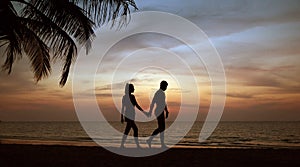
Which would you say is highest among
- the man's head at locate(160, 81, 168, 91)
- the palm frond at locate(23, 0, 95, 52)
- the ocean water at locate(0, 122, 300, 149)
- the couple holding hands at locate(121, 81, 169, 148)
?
the palm frond at locate(23, 0, 95, 52)

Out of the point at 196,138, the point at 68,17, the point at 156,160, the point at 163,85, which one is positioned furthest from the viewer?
the point at 196,138

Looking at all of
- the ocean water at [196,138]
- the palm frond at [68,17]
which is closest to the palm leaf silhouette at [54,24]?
the palm frond at [68,17]

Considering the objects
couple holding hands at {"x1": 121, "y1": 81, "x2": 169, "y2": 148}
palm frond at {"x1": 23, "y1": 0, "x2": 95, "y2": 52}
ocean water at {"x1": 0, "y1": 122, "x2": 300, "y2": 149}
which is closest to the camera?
A: palm frond at {"x1": 23, "y1": 0, "x2": 95, "y2": 52}

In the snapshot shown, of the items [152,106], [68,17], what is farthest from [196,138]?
[68,17]

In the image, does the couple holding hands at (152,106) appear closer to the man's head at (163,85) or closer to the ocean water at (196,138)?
the man's head at (163,85)

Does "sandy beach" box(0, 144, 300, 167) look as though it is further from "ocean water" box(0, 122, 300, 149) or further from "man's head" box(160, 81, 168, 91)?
"ocean water" box(0, 122, 300, 149)

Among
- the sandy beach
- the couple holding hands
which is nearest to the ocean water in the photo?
the couple holding hands

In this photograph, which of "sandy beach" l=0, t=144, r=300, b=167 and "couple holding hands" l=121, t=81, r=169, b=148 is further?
"couple holding hands" l=121, t=81, r=169, b=148

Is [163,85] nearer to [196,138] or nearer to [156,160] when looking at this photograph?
[156,160]

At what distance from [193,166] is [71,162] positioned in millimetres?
2472

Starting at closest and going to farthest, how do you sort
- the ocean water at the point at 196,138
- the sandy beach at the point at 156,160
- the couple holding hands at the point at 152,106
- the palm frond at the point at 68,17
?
the sandy beach at the point at 156,160, the palm frond at the point at 68,17, the couple holding hands at the point at 152,106, the ocean water at the point at 196,138

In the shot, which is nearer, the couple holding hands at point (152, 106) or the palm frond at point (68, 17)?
the palm frond at point (68, 17)

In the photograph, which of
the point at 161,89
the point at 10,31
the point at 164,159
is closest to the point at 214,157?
the point at 164,159

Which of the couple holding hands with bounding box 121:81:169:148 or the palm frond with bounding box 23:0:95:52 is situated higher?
the palm frond with bounding box 23:0:95:52
